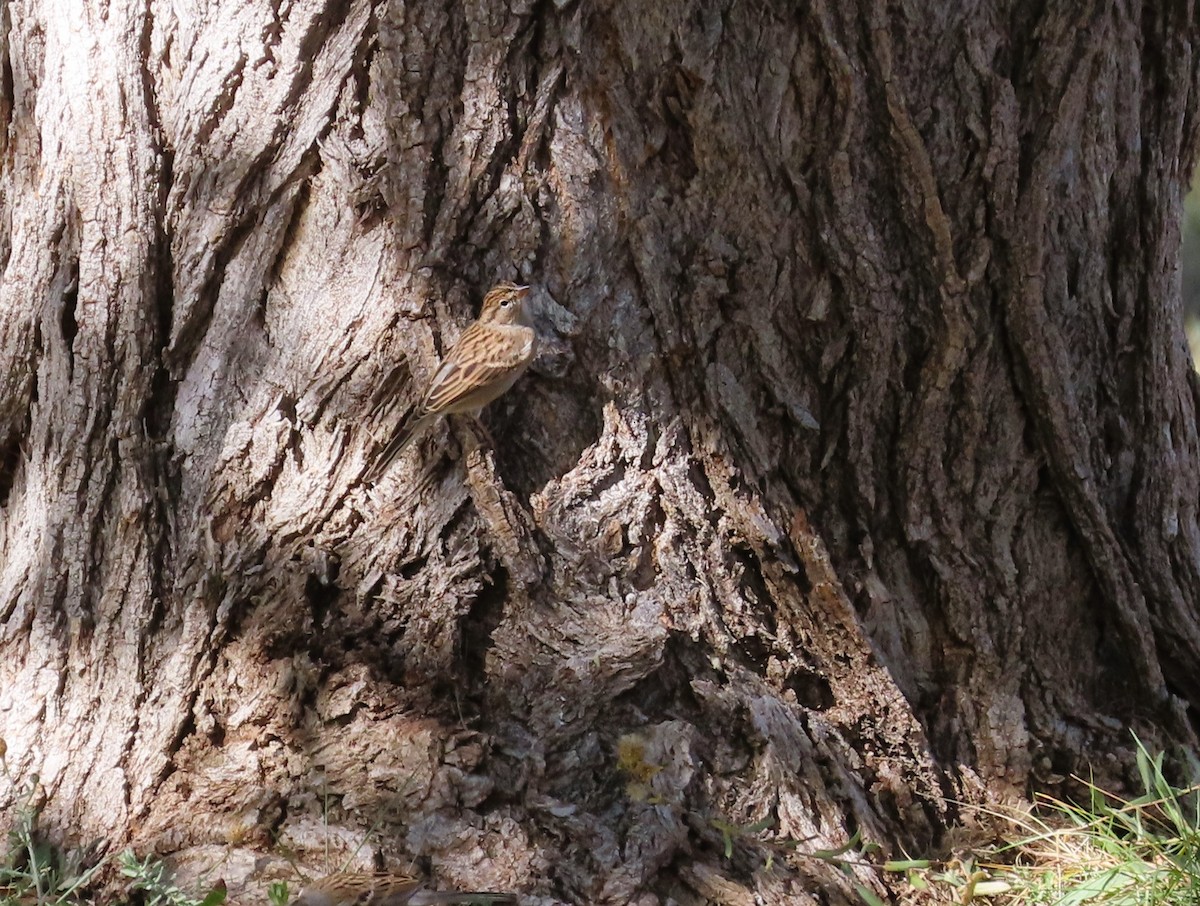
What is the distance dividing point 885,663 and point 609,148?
5.57 feet

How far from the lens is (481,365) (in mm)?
3152

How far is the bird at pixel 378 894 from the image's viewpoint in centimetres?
290

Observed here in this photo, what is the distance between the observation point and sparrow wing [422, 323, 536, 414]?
3135mm

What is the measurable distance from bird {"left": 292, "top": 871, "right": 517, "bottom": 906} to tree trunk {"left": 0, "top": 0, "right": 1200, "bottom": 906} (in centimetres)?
6

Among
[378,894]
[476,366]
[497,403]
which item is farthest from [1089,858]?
[476,366]

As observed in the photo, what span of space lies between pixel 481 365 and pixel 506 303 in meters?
0.23

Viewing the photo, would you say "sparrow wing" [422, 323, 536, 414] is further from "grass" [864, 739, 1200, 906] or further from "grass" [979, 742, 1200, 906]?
"grass" [979, 742, 1200, 906]

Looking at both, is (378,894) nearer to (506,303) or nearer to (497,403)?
(497,403)

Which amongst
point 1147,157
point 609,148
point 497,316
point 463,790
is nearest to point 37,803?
point 463,790

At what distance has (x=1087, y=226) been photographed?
3.76 m

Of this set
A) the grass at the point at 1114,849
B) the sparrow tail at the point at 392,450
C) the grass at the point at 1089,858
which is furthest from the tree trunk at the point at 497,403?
the grass at the point at 1114,849

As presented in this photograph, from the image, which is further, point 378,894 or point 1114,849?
point 1114,849

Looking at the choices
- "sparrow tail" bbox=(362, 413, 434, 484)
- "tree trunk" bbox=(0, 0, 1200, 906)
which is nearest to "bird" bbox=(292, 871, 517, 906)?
"tree trunk" bbox=(0, 0, 1200, 906)

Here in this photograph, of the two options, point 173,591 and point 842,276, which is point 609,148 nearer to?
point 842,276
